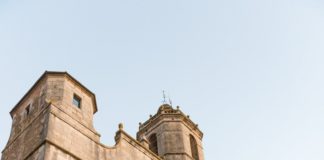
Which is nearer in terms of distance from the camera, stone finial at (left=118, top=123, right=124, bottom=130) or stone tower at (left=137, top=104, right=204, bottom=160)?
stone finial at (left=118, top=123, right=124, bottom=130)

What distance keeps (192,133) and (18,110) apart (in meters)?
11.2

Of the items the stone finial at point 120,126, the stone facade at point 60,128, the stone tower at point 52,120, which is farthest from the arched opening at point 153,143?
the stone tower at point 52,120

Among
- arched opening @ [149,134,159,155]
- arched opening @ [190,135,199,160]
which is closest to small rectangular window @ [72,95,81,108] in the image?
arched opening @ [149,134,159,155]

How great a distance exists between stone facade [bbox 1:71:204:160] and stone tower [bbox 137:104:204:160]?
1972 mm

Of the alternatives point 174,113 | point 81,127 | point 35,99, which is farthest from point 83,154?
point 174,113

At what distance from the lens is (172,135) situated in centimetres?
2488

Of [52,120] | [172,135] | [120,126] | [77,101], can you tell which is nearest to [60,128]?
[52,120]

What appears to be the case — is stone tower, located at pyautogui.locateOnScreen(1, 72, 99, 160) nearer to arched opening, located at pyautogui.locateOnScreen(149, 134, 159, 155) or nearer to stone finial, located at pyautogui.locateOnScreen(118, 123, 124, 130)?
stone finial, located at pyautogui.locateOnScreen(118, 123, 124, 130)

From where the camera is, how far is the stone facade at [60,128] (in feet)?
52.2

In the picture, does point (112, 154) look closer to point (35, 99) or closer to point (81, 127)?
point (81, 127)

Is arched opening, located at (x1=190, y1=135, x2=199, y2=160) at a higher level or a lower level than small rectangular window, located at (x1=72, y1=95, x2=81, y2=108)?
higher

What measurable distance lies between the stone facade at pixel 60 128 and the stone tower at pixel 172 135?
197 cm

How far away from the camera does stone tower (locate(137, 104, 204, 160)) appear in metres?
24.0

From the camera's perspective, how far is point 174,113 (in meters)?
26.2
